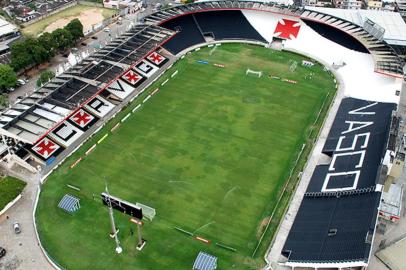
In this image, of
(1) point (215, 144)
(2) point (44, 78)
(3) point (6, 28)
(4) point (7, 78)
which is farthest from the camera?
(3) point (6, 28)

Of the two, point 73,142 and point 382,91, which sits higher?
point 382,91

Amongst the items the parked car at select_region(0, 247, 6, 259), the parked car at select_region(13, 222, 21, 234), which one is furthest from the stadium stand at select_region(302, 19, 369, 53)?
the parked car at select_region(0, 247, 6, 259)

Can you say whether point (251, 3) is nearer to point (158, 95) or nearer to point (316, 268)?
point (158, 95)

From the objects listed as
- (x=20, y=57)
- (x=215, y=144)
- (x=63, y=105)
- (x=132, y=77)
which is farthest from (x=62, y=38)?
(x=215, y=144)

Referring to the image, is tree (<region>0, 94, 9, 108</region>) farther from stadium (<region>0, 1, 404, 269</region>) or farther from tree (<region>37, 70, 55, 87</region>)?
stadium (<region>0, 1, 404, 269</region>)

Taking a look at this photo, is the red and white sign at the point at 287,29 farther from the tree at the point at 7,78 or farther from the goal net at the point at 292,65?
the tree at the point at 7,78

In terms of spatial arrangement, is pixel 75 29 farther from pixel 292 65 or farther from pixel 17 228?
pixel 17 228

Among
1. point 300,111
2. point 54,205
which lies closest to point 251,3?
point 300,111
